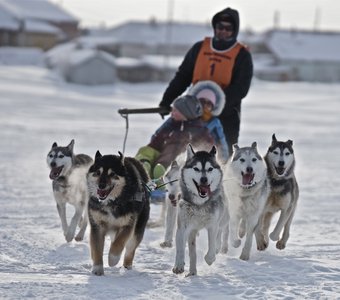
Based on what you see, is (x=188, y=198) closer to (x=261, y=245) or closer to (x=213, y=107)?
(x=261, y=245)

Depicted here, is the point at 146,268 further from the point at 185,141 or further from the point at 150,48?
the point at 150,48

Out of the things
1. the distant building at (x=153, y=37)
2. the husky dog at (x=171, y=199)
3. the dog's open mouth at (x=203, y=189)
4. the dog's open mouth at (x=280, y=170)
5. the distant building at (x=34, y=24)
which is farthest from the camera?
the distant building at (x=153, y=37)

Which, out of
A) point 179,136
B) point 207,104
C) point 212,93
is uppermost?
point 212,93

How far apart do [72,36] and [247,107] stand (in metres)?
43.3

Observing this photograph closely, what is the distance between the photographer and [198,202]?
481 cm

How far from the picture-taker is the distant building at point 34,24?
2341 inches

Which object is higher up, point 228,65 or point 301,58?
point 301,58

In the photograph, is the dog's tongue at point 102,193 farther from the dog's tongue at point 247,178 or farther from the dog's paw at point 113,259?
the dog's tongue at point 247,178

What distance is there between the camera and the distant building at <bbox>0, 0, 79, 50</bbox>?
59.5 meters

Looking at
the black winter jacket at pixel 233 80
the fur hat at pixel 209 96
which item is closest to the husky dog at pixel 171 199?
the fur hat at pixel 209 96

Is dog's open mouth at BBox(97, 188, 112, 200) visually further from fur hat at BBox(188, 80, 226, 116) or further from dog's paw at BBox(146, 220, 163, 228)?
fur hat at BBox(188, 80, 226, 116)

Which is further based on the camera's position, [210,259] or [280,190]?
[280,190]

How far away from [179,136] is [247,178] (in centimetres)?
139

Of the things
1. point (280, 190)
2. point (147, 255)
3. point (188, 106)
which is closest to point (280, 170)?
point (280, 190)
